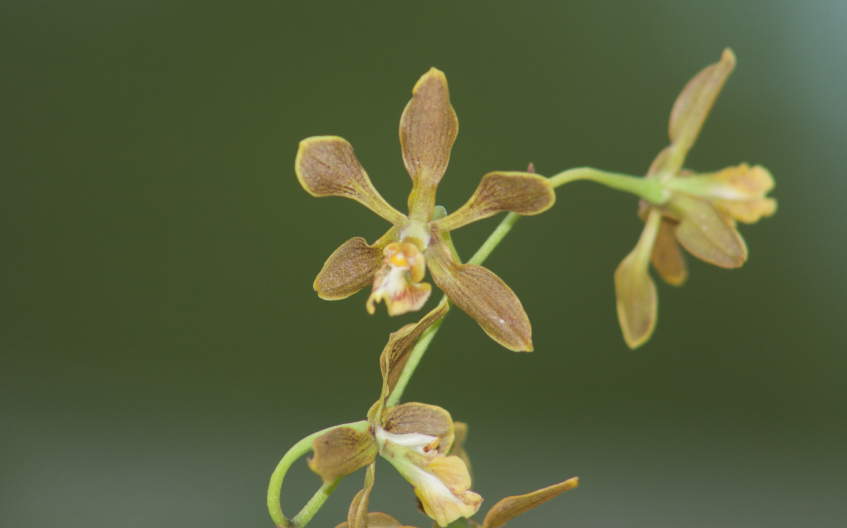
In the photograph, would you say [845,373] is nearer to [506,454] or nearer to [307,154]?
[506,454]

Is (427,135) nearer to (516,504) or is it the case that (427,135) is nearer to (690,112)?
(690,112)

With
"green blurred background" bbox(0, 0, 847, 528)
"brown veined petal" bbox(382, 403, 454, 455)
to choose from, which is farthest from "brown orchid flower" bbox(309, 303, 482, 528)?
"green blurred background" bbox(0, 0, 847, 528)

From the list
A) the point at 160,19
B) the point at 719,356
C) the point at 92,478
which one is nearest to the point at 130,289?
the point at 92,478

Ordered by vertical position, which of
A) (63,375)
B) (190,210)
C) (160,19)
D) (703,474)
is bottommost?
(703,474)

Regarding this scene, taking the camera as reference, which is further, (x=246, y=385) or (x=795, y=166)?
(x=795, y=166)

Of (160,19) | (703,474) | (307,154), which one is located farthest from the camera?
(703,474)

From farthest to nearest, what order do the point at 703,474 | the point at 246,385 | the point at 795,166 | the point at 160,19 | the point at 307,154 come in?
the point at 795,166
the point at 703,474
the point at 246,385
the point at 160,19
the point at 307,154
